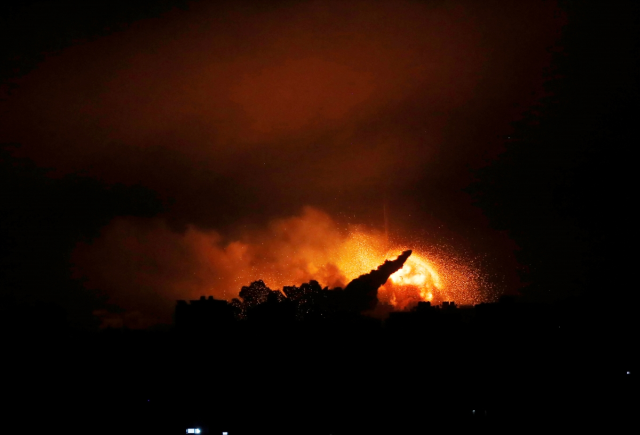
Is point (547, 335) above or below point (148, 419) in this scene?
above

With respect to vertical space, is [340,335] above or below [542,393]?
above

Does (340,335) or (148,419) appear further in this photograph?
Answer: (340,335)

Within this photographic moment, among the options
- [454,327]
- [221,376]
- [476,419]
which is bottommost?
[476,419]

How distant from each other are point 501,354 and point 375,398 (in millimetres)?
10985

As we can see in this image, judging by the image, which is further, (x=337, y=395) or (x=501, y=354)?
(x=501, y=354)

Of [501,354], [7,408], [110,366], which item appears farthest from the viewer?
[501,354]

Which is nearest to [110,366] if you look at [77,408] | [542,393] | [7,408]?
[77,408]

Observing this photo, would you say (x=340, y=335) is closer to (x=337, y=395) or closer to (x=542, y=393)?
(x=337, y=395)

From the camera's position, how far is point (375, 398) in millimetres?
46594

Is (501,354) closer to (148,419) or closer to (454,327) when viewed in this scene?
(454,327)

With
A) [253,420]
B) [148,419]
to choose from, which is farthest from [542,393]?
[148,419]

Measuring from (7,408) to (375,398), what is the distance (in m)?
24.2

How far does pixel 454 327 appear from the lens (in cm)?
5272

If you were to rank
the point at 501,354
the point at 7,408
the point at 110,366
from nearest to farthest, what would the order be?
the point at 7,408 < the point at 110,366 < the point at 501,354
